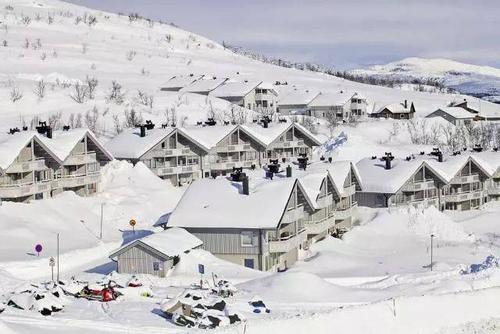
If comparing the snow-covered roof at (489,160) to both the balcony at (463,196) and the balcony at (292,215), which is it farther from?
the balcony at (292,215)

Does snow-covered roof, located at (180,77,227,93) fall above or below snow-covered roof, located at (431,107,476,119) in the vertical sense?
above

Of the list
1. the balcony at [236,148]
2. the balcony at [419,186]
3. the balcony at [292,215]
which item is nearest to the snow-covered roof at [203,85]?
the balcony at [236,148]

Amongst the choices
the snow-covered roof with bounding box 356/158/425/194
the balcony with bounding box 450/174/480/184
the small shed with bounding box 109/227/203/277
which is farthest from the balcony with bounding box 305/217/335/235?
the balcony with bounding box 450/174/480/184

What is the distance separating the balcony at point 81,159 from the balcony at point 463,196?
28.8m

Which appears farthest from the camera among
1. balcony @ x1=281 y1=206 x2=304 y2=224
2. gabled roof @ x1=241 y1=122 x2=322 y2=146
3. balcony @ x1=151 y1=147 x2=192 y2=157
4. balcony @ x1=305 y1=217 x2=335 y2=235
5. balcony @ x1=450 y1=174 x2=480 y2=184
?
gabled roof @ x1=241 y1=122 x2=322 y2=146

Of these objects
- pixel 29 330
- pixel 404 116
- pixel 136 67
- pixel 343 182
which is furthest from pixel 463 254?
pixel 136 67

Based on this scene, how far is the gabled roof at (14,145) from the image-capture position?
5231 cm

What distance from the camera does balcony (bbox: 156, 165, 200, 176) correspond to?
222 feet

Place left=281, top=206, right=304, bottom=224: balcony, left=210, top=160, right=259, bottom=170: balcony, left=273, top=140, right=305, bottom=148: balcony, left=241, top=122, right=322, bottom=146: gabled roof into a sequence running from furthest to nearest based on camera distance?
left=273, top=140, right=305, bottom=148: balcony < left=241, top=122, right=322, bottom=146: gabled roof < left=210, top=160, right=259, bottom=170: balcony < left=281, top=206, right=304, bottom=224: balcony

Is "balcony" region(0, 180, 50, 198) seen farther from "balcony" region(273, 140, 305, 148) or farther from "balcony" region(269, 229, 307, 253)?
"balcony" region(273, 140, 305, 148)

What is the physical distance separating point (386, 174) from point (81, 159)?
23249 mm

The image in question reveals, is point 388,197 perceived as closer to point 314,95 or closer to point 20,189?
point 20,189

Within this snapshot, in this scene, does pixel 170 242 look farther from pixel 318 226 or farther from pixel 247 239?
pixel 318 226

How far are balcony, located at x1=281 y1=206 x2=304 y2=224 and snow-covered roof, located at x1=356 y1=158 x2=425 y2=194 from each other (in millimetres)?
15534
